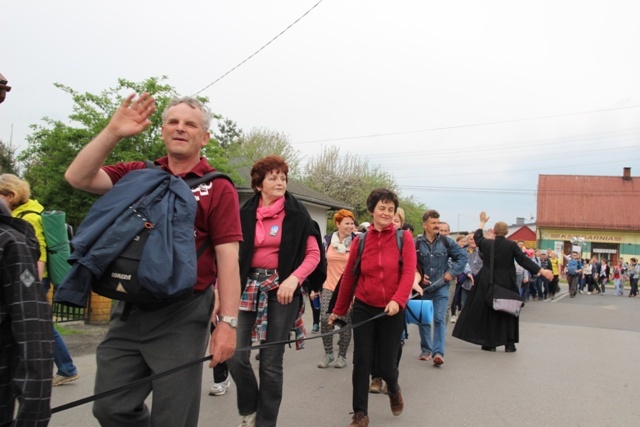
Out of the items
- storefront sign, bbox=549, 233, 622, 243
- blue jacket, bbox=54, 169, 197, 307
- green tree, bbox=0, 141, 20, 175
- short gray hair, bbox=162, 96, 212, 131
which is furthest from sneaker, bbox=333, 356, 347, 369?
storefront sign, bbox=549, 233, 622, 243

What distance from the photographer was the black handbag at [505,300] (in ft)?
31.7

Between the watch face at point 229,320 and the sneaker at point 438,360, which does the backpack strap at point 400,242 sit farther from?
the sneaker at point 438,360

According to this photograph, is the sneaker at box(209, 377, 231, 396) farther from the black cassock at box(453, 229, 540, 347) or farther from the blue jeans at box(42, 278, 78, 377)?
the black cassock at box(453, 229, 540, 347)

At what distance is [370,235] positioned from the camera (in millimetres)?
5566

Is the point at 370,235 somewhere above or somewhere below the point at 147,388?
above

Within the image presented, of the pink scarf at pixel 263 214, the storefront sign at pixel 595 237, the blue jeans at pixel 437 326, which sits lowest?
the blue jeans at pixel 437 326

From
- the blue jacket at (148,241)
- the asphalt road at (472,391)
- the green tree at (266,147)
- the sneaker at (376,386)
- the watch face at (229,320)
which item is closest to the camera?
the blue jacket at (148,241)

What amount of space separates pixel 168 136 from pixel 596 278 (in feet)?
113

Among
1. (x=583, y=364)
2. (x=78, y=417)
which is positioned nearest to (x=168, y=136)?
(x=78, y=417)

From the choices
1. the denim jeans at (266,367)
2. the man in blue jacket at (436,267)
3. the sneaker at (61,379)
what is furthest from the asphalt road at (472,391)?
the denim jeans at (266,367)

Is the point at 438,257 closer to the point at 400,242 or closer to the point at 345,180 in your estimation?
the point at 400,242

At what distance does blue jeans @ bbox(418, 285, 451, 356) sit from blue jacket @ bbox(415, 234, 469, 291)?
0.15 metres

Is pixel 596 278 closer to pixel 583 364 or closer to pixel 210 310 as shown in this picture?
pixel 583 364

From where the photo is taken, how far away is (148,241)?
257 centimetres
